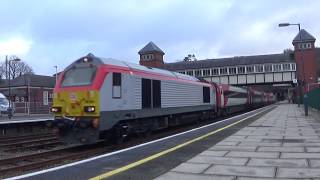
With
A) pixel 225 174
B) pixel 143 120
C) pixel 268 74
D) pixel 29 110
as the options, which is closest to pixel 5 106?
pixel 29 110

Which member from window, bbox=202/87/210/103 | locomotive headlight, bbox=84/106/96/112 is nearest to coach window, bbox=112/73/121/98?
locomotive headlight, bbox=84/106/96/112

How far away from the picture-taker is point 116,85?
57.5 feet

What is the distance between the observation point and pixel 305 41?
103875mm

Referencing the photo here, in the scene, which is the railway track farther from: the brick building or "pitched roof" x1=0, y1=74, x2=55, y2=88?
"pitched roof" x1=0, y1=74, x2=55, y2=88

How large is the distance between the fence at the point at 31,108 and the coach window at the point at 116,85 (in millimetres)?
37602

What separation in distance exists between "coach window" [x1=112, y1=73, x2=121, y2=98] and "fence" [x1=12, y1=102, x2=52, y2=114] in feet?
123

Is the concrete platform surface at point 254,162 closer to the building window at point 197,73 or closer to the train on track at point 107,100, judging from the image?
the train on track at point 107,100

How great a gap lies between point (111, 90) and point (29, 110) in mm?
39198

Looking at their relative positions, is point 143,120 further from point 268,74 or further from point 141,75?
point 268,74

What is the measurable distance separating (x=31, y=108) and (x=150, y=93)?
3737cm

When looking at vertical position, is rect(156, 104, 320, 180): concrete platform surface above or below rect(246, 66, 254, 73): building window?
below

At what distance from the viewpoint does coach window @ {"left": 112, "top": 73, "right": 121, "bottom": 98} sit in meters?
17.3

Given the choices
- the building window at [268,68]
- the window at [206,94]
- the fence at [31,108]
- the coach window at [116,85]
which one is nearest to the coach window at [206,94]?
the window at [206,94]

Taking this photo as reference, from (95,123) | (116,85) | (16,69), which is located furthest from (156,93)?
(16,69)
